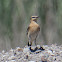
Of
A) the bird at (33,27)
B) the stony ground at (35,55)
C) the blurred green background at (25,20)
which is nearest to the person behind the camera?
the stony ground at (35,55)

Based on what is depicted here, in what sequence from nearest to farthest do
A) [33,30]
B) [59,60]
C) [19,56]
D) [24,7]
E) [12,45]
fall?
[59,60] → [19,56] → [33,30] → [12,45] → [24,7]

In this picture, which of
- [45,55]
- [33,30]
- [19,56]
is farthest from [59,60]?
[33,30]

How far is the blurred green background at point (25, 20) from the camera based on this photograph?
6.29 meters

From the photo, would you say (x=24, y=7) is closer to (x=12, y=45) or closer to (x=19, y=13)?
(x=19, y=13)

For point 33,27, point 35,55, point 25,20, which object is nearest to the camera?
point 35,55

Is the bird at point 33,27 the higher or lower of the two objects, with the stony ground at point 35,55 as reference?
higher

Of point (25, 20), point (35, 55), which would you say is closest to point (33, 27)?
point (35, 55)

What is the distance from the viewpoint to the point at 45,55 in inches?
147

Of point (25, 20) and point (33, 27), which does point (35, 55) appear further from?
point (25, 20)

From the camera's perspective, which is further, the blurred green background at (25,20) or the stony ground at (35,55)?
the blurred green background at (25,20)

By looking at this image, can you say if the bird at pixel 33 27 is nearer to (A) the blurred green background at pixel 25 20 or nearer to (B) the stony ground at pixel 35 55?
(B) the stony ground at pixel 35 55

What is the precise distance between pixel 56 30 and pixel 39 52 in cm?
257

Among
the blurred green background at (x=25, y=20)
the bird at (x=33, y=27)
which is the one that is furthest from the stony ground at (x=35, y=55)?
the blurred green background at (x=25, y=20)

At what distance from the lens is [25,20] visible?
252 inches
